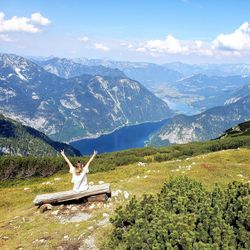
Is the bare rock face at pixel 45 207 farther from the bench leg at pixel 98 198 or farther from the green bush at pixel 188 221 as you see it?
the green bush at pixel 188 221

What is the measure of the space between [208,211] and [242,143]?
14965cm

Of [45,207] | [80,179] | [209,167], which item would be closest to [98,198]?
[80,179]

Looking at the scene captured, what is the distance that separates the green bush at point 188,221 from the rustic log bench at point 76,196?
882cm

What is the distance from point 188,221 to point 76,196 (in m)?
13.2

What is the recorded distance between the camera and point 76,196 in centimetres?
2980

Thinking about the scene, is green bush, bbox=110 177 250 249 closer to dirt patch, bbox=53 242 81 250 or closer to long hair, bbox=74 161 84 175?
dirt patch, bbox=53 242 81 250

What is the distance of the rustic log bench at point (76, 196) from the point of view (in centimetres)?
2984

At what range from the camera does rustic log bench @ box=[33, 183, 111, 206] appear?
29.8 metres

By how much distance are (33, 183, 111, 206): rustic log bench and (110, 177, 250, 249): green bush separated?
882cm

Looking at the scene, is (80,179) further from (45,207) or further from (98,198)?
(45,207)

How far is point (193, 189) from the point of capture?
75.5 feet

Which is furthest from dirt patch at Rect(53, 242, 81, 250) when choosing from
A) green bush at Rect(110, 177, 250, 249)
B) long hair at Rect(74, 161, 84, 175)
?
long hair at Rect(74, 161, 84, 175)

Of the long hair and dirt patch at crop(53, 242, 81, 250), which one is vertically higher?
the long hair

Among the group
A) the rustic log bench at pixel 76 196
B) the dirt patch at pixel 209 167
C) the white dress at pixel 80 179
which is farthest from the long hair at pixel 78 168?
the dirt patch at pixel 209 167
